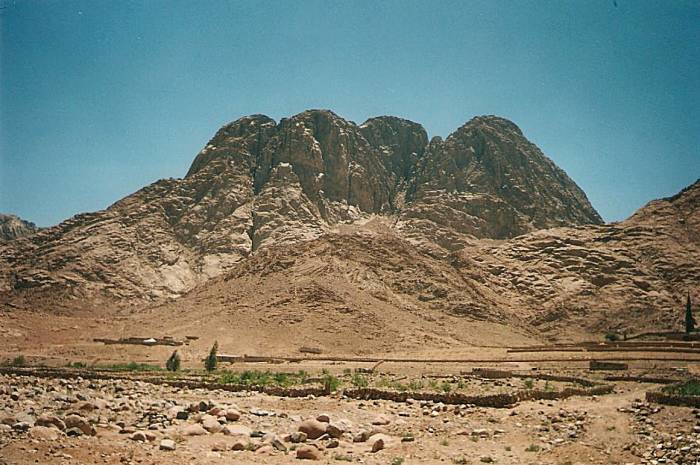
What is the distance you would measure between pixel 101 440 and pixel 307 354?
32814mm

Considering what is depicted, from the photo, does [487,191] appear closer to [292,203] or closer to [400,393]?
[292,203]

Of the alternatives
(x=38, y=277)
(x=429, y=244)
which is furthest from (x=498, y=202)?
(x=38, y=277)

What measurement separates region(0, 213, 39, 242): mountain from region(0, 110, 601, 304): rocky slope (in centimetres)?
5396

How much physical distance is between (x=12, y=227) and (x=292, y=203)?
79788mm

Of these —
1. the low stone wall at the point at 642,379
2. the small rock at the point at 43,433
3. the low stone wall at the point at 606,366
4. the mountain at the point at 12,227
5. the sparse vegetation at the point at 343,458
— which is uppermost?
the mountain at the point at 12,227

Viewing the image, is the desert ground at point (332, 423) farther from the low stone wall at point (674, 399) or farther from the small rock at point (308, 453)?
the low stone wall at point (674, 399)

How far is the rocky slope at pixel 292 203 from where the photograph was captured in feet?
290

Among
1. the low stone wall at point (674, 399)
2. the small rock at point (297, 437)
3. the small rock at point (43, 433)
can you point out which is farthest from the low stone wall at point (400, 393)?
the small rock at point (43, 433)

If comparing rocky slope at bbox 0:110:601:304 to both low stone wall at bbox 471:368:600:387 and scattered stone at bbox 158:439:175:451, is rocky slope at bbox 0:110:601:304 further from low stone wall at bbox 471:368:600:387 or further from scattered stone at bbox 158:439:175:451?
scattered stone at bbox 158:439:175:451

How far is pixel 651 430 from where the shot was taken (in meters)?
14.5

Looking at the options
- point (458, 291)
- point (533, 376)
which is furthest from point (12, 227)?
point (533, 376)

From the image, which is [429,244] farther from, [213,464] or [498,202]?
[213,464]

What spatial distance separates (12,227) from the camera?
14762 cm

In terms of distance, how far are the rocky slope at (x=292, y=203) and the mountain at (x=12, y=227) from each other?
53961 mm
